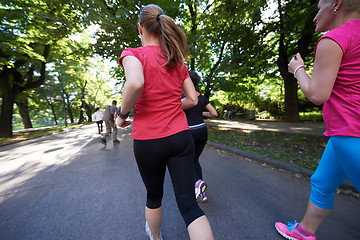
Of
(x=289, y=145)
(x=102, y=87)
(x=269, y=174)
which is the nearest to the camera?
(x=269, y=174)

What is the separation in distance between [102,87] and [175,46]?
41.1m

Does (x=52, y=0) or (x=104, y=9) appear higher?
(x=52, y=0)

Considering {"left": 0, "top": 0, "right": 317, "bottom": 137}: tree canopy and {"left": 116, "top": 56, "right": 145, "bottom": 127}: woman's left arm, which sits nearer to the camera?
{"left": 116, "top": 56, "right": 145, "bottom": 127}: woman's left arm

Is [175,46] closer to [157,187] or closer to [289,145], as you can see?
[157,187]

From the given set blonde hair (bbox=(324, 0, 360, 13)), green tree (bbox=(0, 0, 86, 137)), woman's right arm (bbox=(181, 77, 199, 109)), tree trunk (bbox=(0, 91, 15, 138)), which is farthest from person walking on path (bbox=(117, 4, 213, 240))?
tree trunk (bbox=(0, 91, 15, 138))

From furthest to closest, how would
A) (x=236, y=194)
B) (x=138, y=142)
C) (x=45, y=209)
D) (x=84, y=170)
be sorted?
(x=84, y=170)
(x=236, y=194)
(x=45, y=209)
(x=138, y=142)

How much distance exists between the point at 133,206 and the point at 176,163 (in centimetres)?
164

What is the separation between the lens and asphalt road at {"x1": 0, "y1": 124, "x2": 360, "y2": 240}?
182cm

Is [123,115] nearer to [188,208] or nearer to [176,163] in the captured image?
[176,163]

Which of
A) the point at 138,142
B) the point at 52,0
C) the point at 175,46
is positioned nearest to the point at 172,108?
the point at 138,142

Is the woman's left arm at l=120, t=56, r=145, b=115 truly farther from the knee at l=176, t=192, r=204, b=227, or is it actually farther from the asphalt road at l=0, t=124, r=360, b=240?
the asphalt road at l=0, t=124, r=360, b=240

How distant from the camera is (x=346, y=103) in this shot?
41.1 inches

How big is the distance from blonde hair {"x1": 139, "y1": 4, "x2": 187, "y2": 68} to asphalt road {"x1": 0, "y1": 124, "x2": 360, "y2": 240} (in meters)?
1.83

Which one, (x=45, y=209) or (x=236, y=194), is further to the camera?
(x=236, y=194)
